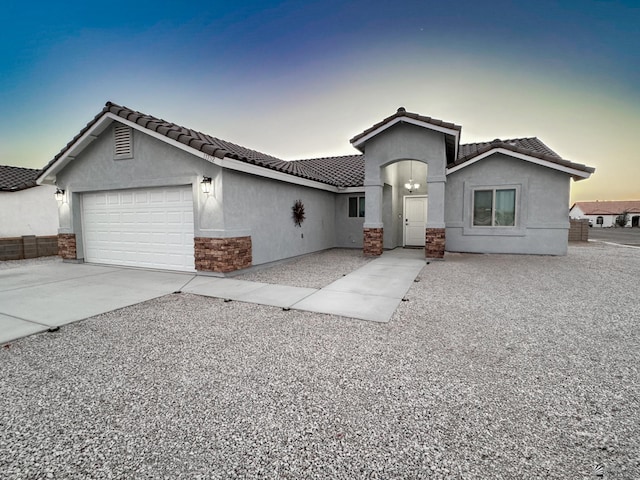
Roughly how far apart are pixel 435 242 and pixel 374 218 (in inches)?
92.8

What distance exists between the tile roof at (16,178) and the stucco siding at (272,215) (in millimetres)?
11615

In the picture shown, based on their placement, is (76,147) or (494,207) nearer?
(76,147)

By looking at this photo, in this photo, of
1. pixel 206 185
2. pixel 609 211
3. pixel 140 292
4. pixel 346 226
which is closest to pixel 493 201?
pixel 346 226

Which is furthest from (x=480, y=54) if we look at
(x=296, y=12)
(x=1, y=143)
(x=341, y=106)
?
(x=1, y=143)

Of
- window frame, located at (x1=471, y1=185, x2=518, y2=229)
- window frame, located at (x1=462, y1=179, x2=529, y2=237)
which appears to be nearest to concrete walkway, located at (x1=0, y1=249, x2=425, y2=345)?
window frame, located at (x1=462, y1=179, x2=529, y2=237)

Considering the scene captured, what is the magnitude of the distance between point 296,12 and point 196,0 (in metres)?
3.60

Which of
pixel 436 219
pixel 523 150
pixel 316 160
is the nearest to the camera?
pixel 436 219

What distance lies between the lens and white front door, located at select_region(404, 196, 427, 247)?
14250mm

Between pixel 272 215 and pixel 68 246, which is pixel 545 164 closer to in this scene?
pixel 272 215

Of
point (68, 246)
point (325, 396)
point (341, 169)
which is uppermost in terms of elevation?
point (341, 169)

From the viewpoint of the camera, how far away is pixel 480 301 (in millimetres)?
5648

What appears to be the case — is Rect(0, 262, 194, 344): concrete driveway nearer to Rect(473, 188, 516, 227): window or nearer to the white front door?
the white front door

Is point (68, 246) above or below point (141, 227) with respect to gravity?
below

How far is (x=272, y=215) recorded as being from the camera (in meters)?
9.85
